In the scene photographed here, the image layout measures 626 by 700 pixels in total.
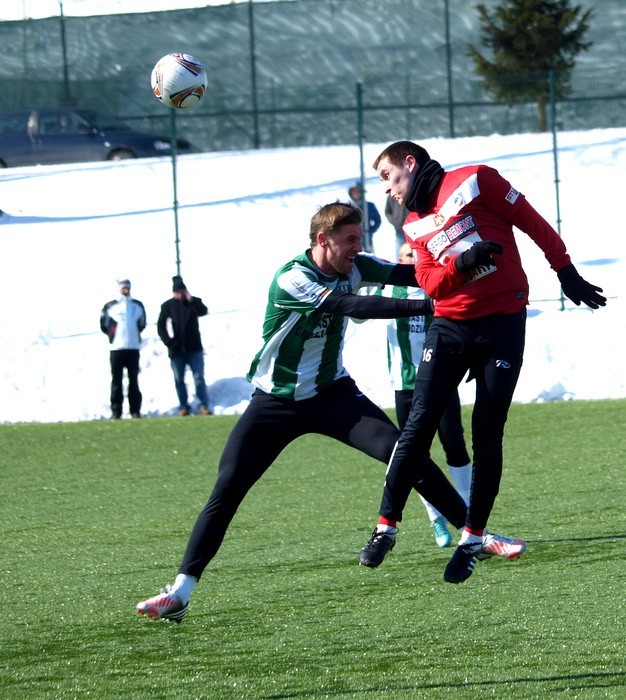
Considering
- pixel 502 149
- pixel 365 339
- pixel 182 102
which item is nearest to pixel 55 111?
pixel 502 149

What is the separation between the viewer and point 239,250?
25.4 metres

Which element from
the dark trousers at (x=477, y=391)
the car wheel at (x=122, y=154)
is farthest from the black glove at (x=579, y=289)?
the car wheel at (x=122, y=154)

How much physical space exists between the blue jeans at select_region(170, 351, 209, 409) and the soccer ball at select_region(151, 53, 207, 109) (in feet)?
27.9

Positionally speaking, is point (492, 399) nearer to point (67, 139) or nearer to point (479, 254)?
point (479, 254)

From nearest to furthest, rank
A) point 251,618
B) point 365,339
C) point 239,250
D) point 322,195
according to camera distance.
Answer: point 251,618 → point 365,339 → point 239,250 → point 322,195

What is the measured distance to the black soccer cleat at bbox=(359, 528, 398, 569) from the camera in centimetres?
565

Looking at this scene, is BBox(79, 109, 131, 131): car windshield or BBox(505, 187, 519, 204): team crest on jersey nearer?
BBox(505, 187, 519, 204): team crest on jersey

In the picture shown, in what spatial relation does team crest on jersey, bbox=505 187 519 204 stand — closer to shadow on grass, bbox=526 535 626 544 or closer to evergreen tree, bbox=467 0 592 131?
shadow on grass, bbox=526 535 626 544

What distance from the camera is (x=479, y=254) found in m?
5.34

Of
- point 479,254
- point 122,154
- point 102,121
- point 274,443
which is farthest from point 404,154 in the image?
point 102,121

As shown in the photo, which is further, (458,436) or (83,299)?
(83,299)

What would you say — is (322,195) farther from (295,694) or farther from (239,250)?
(295,694)

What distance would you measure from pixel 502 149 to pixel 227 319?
12.7m

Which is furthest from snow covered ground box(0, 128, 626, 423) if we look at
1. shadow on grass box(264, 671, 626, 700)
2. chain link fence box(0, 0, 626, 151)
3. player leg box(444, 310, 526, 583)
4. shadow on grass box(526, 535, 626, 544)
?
shadow on grass box(264, 671, 626, 700)
